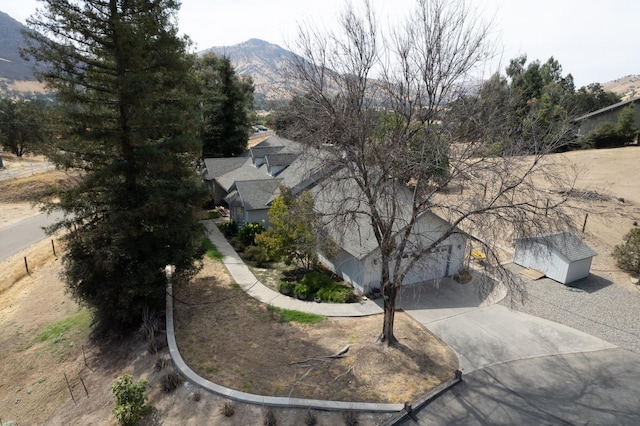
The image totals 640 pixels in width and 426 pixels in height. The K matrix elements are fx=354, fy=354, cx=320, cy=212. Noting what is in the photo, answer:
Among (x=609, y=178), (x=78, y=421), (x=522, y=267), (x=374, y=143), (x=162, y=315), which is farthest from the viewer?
(x=609, y=178)

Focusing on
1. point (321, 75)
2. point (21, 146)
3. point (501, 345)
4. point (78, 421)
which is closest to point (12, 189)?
point (21, 146)

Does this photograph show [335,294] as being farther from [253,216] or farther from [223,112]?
[223,112]

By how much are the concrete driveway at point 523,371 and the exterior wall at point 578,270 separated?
4.35m

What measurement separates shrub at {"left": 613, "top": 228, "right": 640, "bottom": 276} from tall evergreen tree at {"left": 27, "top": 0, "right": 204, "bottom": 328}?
2046 centimetres

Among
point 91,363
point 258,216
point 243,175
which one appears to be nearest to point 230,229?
point 258,216

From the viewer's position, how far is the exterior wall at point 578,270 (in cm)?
1643

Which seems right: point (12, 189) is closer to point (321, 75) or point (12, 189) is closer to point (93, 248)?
point (93, 248)

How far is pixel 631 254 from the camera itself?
1733cm

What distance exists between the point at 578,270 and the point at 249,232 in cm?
1715

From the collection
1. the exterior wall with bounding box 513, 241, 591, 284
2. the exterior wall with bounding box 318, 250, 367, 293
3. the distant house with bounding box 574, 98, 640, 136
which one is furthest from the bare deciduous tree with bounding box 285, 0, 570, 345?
the distant house with bounding box 574, 98, 640, 136

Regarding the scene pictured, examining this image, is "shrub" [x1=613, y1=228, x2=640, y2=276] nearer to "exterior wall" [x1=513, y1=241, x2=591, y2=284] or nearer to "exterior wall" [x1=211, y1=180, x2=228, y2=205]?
"exterior wall" [x1=513, y1=241, x2=591, y2=284]

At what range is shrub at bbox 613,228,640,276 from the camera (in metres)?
17.1

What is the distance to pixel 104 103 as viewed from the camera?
1257 centimetres

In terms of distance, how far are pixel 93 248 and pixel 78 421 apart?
5.55 m
